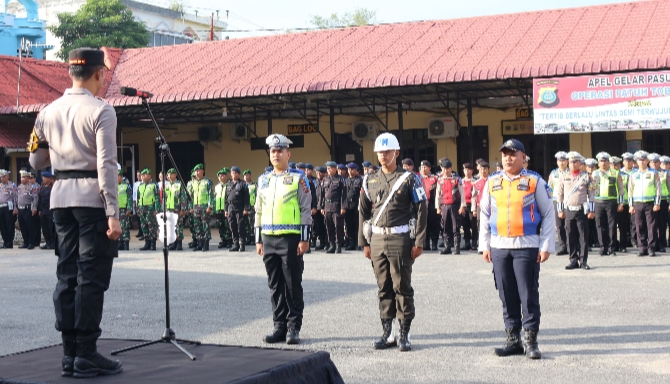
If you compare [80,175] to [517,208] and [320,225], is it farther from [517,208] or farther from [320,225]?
[320,225]

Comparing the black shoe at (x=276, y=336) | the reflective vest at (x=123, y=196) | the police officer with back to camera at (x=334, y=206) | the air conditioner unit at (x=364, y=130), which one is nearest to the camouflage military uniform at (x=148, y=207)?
the reflective vest at (x=123, y=196)

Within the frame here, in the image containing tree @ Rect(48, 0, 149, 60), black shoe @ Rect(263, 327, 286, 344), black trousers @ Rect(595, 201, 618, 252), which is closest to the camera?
black shoe @ Rect(263, 327, 286, 344)

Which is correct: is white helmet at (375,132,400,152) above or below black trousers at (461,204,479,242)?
above

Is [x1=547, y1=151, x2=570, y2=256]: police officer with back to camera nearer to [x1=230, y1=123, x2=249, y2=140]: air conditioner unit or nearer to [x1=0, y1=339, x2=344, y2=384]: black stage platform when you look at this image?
[x1=0, y1=339, x2=344, y2=384]: black stage platform

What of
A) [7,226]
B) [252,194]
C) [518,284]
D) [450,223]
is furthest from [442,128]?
[518,284]

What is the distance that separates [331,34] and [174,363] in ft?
73.0

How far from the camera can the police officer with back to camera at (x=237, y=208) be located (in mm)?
20047

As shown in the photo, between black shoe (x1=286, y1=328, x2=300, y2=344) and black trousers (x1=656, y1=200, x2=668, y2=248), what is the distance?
36.6ft

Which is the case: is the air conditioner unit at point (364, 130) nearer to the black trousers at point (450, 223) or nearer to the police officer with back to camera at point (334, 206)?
the police officer with back to camera at point (334, 206)

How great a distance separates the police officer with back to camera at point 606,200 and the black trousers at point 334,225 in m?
5.53

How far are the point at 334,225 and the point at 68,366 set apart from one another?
1387 cm

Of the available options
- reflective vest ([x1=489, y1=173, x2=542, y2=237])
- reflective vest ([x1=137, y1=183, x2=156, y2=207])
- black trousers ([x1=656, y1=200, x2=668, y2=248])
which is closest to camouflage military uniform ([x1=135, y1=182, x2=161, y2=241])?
reflective vest ([x1=137, y1=183, x2=156, y2=207])

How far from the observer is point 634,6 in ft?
76.9

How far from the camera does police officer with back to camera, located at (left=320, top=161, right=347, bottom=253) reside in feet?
62.6
